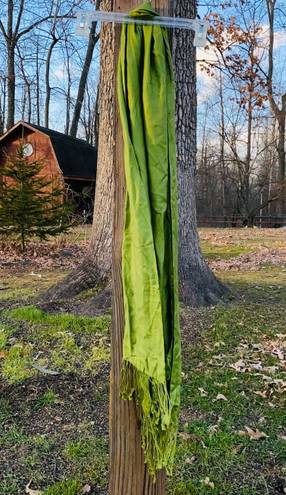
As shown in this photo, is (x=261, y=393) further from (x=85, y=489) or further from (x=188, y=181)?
(x=188, y=181)

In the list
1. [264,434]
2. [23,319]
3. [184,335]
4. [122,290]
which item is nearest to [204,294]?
[184,335]

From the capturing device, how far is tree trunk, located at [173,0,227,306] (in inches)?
167

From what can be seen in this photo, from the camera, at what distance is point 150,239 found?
1236 millimetres

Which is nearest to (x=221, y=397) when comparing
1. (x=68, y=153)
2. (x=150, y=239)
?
(x=150, y=239)

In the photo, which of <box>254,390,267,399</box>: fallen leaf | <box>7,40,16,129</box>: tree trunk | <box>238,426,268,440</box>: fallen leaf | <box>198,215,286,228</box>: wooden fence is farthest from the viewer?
<box>198,215,286,228</box>: wooden fence

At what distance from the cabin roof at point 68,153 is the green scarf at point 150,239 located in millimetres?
15936

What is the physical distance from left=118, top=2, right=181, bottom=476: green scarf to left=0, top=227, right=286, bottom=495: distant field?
961 mm

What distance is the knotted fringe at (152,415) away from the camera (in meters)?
1.26

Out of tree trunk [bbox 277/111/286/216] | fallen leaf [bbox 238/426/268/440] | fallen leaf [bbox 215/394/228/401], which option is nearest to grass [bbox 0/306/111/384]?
fallen leaf [bbox 215/394/228/401]

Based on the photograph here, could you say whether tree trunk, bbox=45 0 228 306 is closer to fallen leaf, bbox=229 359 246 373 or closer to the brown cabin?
fallen leaf, bbox=229 359 246 373

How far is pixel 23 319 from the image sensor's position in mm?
4031

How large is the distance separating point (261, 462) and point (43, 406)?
1.38 meters

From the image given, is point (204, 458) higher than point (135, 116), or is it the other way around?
point (135, 116)

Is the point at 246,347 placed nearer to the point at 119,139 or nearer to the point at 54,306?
the point at 54,306
